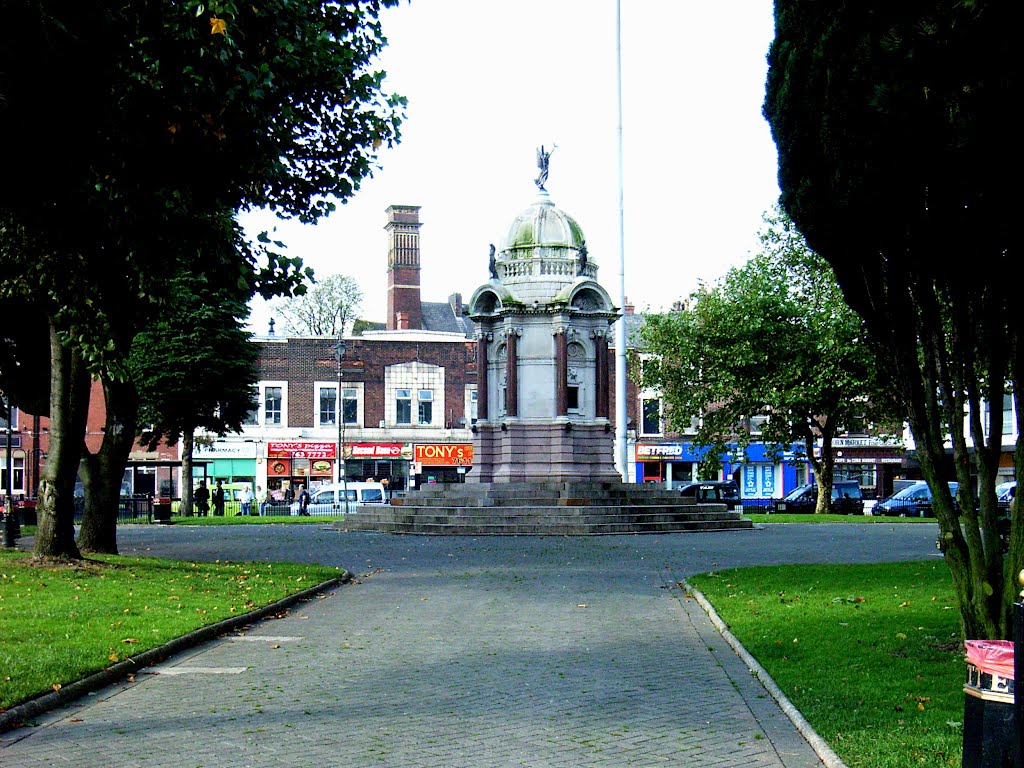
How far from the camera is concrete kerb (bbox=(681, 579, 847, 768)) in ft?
23.5

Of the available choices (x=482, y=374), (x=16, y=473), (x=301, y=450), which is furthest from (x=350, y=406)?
(x=482, y=374)

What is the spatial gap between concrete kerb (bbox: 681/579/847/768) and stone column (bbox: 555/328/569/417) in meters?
21.2

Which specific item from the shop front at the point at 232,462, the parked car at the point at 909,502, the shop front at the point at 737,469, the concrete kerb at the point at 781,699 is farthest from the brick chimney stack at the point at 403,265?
the concrete kerb at the point at 781,699

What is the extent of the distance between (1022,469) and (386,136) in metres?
12.4

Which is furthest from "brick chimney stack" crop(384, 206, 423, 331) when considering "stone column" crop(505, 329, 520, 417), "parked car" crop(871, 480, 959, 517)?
"stone column" crop(505, 329, 520, 417)

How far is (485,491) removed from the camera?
113 ft

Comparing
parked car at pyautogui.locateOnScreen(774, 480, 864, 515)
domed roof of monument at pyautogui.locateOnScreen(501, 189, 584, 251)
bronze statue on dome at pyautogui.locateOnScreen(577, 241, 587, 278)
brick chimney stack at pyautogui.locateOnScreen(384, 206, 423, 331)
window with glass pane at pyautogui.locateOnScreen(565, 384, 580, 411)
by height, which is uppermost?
brick chimney stack at pyautogui.locateOnScreen(384, 206, 423, 331)

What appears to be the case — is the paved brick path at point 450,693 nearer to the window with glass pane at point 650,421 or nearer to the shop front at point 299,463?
the shop front at point 299,463

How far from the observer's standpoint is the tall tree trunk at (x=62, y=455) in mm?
19203

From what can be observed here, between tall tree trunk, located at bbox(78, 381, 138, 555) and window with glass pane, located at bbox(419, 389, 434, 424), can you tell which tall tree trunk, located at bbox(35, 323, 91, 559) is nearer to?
tall tree trunk, located at bbox(78, 381, 138, 555)

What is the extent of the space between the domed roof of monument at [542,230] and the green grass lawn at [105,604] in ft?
59.3

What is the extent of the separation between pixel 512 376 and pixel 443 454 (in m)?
31.8

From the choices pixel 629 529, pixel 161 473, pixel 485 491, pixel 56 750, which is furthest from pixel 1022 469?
pixel 161 473

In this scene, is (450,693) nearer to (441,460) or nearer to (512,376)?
(512,376)
